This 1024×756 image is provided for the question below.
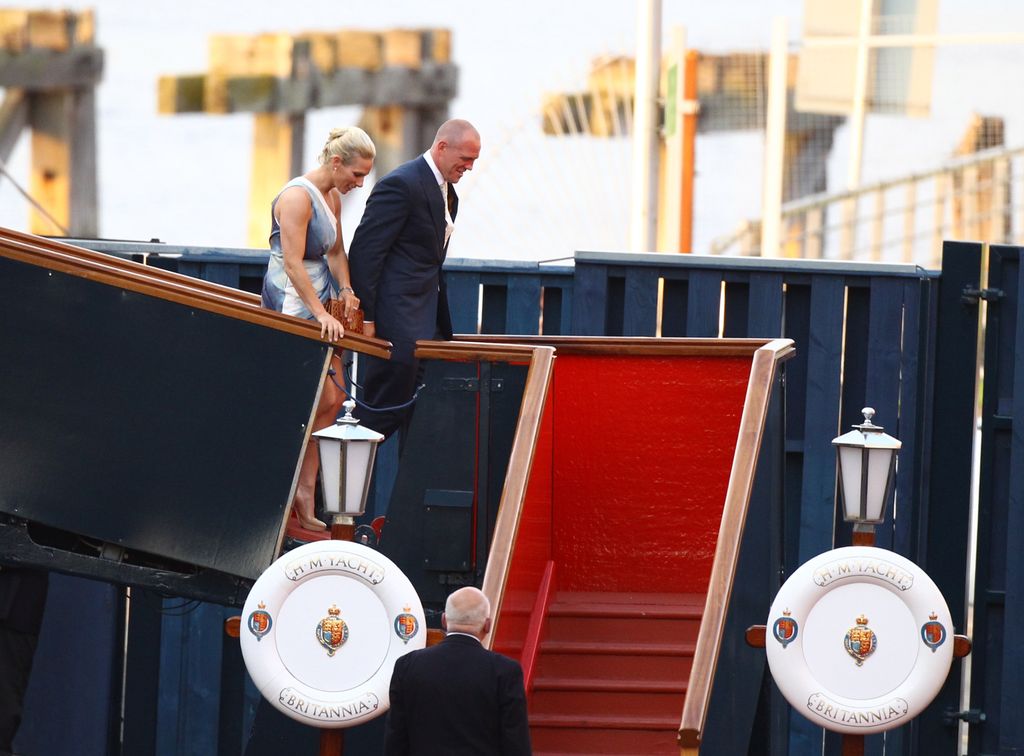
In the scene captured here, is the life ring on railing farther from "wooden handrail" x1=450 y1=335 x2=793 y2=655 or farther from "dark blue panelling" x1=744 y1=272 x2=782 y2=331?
"dark blue panelling" x1=744 y1=272 x2=782 y2=331

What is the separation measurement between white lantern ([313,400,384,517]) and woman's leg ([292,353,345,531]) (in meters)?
0.78

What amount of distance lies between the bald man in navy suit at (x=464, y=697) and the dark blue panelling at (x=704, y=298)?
3768 millimetres

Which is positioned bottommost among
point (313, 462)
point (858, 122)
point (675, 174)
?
point (313, 462)

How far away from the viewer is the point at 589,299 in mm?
10789

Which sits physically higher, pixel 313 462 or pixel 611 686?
pixel 313 462

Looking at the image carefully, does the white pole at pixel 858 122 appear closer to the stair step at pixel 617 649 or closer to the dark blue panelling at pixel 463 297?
the dark blue panelling at pixel 463 297

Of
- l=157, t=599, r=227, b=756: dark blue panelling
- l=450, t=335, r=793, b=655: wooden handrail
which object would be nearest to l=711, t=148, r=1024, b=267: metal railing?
l=157, t=599, r=227, b=756: dark blue panelling

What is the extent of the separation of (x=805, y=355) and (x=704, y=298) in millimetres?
610

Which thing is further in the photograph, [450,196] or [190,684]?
[190,684]

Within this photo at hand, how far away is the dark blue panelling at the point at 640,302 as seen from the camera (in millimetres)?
10766

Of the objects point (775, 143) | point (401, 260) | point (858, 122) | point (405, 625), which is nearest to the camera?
point (405, 625)

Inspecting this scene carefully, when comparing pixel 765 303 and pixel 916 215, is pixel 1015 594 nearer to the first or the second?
pixel 765 303

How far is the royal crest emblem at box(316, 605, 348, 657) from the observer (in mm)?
7722

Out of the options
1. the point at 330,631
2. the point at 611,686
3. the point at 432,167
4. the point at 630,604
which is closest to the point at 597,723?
the point at 611,686
